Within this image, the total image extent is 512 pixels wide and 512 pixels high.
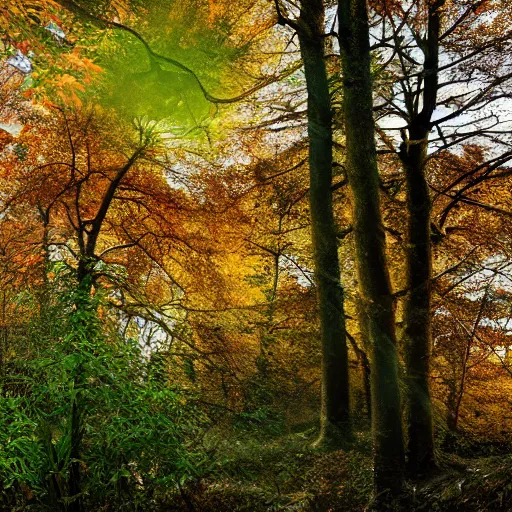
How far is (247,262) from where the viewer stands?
1150 cm

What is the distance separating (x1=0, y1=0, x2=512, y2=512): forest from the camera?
4266mm

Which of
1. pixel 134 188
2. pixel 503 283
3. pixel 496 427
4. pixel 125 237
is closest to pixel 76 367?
pixel 134 188

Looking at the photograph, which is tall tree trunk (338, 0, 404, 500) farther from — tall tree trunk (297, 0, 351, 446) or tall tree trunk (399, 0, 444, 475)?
tall tree trunk (297, 0, 351, 446)

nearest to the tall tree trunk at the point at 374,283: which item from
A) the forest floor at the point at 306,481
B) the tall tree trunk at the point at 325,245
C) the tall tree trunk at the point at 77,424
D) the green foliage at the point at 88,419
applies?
the forest floor at the point at 306,481

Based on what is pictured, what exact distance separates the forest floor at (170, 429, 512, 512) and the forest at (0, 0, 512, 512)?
1.3 inches

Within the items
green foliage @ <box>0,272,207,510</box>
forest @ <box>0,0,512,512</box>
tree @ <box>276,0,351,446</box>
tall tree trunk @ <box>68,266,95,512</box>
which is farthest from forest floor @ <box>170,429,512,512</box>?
tall tree trunk @ <box>68,266,95,512</box>

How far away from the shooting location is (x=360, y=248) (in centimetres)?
544

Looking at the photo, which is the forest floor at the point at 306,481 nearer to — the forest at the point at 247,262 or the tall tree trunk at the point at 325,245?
the forest at the point at 247,262

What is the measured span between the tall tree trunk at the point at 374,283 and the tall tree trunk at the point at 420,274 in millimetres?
1114

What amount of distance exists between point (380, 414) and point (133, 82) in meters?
6.29

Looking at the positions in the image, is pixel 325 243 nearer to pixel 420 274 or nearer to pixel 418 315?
pixel 420 274

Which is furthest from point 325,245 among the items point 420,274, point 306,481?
point 306,481

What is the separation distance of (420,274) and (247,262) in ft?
18.1

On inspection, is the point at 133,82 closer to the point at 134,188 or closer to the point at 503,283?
the point at 134,188
